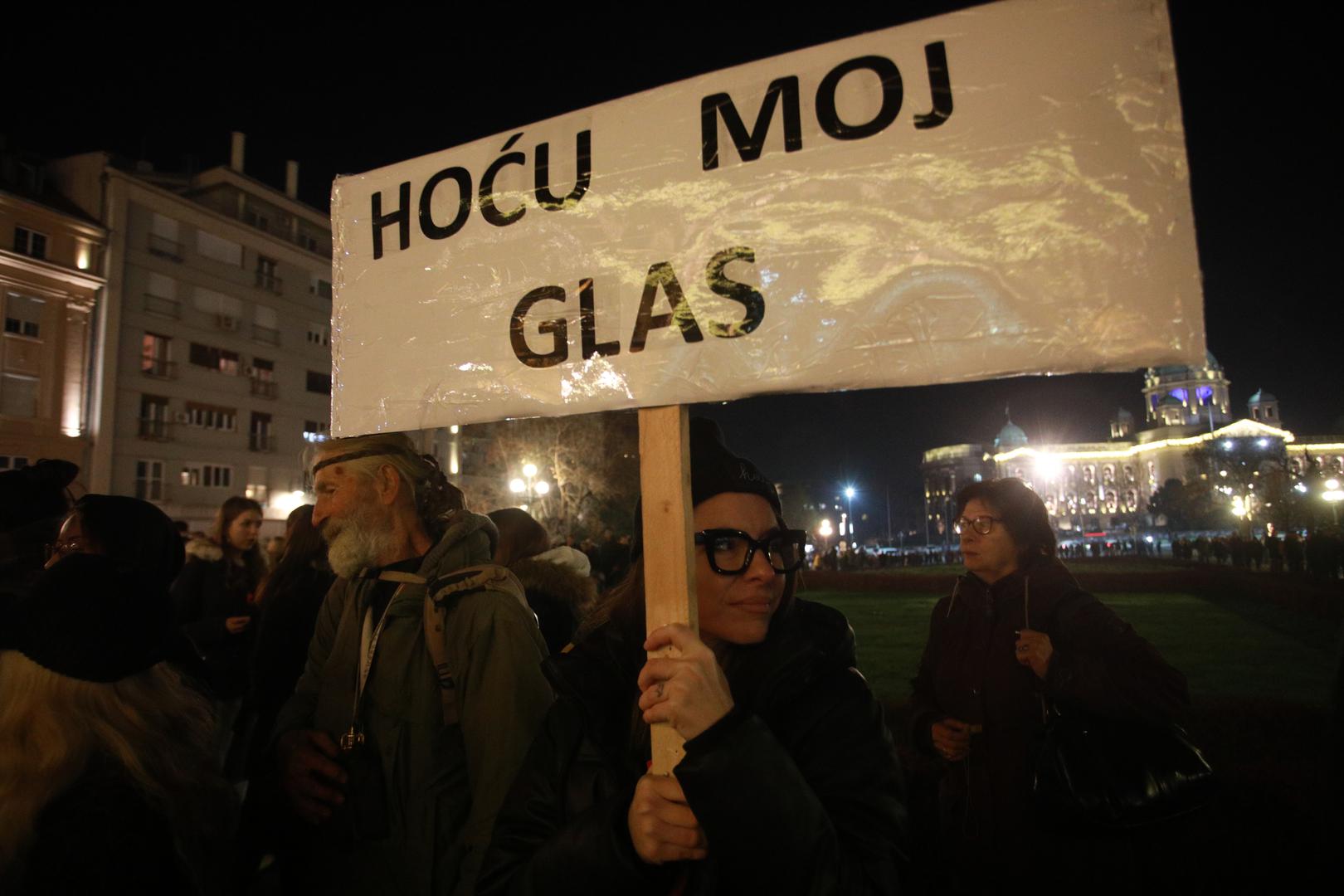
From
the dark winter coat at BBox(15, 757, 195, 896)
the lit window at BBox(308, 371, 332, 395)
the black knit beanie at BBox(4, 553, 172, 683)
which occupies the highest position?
the lit window at BBox(308, 371, 332, 395)

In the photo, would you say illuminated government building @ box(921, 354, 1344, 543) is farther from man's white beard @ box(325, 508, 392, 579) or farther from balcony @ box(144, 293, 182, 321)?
man's white beard @ box(325, 508, 392, 579)

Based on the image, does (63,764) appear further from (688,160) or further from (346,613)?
(688,160)

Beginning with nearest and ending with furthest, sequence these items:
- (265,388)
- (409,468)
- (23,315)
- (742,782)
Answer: (742,782) → (409,468) → (23,315) → (265,388)

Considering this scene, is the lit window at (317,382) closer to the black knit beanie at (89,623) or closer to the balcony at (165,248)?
the balcony at (165,248)

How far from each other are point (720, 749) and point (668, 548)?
0.45m

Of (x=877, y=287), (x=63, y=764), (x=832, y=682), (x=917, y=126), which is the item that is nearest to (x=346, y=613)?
(x=63, y=764)

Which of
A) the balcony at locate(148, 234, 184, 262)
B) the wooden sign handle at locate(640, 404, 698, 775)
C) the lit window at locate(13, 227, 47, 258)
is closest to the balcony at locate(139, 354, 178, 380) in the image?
the balcony at locate(148, 234, 184, 262)

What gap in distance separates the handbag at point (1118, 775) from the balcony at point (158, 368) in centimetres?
3594

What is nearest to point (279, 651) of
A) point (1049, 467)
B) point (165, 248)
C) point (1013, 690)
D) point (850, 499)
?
point (1013, 690)

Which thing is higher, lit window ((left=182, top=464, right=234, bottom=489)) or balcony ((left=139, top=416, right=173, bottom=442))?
balcony ((left=139, top=416, right=173, bottom=442))

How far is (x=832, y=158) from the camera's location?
1.82 metres

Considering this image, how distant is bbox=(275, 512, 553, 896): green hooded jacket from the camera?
2221 millimetres

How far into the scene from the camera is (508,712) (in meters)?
2.25

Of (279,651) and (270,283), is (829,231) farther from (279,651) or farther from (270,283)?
(270,283)
